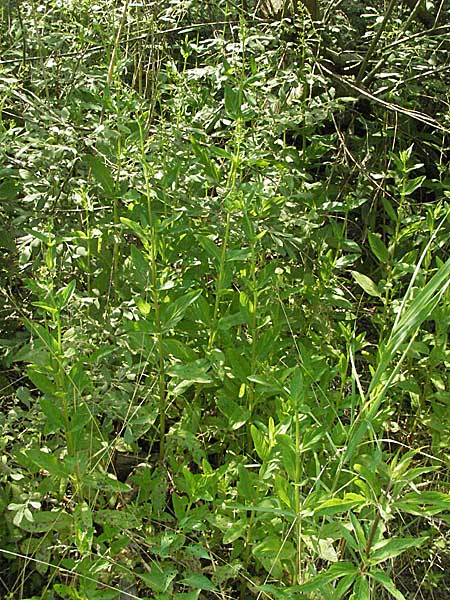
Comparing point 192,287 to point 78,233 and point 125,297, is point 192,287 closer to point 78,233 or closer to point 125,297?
point 125,297

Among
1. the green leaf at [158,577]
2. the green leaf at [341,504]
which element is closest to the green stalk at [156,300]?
the green leaf at [158,577]

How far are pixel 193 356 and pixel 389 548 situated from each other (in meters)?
0.65

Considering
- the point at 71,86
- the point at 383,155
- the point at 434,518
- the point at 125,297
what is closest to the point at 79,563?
the point at 125,297

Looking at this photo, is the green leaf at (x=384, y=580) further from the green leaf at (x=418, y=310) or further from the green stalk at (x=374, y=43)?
the green stalk at (x=374, y=43)

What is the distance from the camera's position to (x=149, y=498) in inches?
75.2

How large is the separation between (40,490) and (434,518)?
1.01 meters

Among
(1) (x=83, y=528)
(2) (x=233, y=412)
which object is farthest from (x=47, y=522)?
(2) (x=233, y=412)

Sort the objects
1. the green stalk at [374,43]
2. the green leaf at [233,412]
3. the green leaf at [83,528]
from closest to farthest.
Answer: the green leaf at [83,528] < the green leaf at [233,412] < the green stalk at [374,43]

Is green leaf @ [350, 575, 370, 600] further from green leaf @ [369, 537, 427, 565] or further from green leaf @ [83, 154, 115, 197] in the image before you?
green leaf @ [83, 154, 115, 197]

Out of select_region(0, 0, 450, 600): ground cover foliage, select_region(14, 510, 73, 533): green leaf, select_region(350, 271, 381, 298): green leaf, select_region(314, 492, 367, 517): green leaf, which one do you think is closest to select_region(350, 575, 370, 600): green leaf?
select_region(0, 0, 450, 600): ground cover foliage

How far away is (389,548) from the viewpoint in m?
1.48

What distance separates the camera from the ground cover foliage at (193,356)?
1.70 metres

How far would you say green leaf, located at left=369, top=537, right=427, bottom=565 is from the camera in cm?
146

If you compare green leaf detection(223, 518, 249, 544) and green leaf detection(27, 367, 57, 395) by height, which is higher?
green leaf detection(27, 367, 57, 395)
